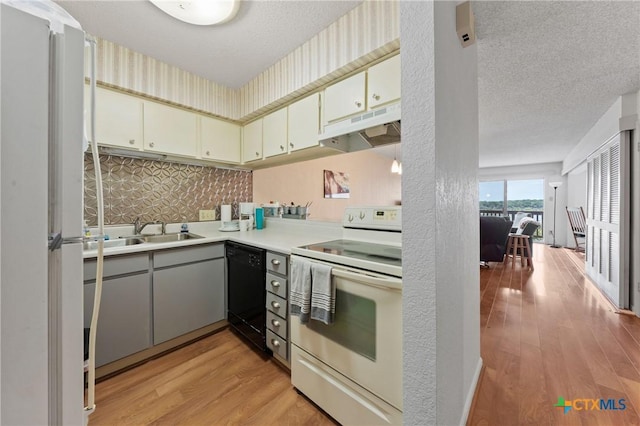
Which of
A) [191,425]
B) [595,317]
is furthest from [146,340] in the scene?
[595,317]

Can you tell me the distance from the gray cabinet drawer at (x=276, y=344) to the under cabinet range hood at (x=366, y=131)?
4.47ft

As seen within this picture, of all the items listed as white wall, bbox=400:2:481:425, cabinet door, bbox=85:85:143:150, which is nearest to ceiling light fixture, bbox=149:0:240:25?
cabinet door, bbox=85:85:143:150

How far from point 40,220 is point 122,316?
4.56 feet

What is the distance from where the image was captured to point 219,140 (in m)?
2.50

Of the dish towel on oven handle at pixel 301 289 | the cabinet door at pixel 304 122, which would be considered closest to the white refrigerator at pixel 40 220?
the dish towel on oven handle at pixel 301 289

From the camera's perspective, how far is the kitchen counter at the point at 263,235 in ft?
→ 5.35

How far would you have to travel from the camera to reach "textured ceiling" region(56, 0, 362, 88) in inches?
60.9

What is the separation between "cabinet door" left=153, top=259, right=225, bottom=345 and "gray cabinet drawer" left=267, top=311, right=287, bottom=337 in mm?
648

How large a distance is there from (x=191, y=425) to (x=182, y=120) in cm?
226

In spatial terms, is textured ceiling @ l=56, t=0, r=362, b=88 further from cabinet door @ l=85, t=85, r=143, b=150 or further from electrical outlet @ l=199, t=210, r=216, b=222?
electrical outlet @ l=199, t=210, r=216, b=222

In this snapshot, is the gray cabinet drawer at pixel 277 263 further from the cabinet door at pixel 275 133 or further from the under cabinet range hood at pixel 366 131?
the cabinet door at pixel 275 133

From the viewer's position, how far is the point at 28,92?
1.79ft

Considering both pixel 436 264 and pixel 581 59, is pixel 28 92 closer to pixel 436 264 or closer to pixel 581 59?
pixel 436 264

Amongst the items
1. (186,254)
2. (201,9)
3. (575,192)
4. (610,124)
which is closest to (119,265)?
(186,254)
